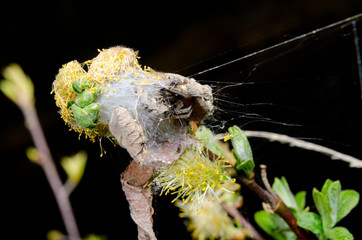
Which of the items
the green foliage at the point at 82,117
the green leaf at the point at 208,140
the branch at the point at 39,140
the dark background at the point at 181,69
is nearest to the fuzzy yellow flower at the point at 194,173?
the green leaf at the point at 208,140

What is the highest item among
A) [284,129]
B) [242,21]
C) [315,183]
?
[242,21]

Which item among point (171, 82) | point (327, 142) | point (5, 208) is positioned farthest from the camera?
point (327, 142)

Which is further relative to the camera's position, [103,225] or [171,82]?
[103,225]

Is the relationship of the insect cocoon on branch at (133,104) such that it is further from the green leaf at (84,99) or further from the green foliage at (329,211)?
the green foliage at (329,211)

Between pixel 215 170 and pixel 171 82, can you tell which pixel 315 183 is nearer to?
pixel 215 170

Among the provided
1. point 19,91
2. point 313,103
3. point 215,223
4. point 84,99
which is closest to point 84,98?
point 84,99

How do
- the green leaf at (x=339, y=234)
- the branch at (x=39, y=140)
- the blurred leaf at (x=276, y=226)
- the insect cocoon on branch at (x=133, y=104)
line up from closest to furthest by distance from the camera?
the branch at (x=39, y=140) → the insect cocoon on branch at (x=133, y=104) → the green leaf at (x=339, y=234) → the blurred leaf at (x=276, y=226)

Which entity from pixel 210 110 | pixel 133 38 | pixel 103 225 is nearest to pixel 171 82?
pixel 210 110

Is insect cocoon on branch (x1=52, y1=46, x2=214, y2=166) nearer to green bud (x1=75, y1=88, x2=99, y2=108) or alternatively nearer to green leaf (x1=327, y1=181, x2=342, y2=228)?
green bud (x1=75, y1=88, x2=99, y2=108)
